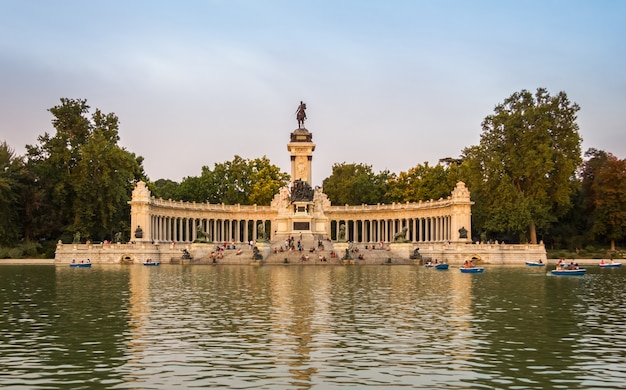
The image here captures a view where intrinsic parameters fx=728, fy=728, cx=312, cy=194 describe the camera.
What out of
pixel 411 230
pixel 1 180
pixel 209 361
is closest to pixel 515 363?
pixel 209 361

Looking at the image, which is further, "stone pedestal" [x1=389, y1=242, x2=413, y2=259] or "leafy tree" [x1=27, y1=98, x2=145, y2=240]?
"leafy tree" [x1=27, y1=98, x2=145, y2=240]

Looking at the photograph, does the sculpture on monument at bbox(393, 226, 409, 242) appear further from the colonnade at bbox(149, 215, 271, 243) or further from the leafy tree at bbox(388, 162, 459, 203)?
the leafy tree at bbox(388, 162, 459, 203)

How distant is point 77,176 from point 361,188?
46.5 m

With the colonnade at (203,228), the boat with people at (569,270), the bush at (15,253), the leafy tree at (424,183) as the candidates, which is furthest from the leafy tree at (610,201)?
the bush at (15,253)

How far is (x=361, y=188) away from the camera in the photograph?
115125 mm

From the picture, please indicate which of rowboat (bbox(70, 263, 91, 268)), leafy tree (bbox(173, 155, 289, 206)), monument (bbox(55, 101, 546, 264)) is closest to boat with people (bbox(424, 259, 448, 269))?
monument (bbox(55, 101, 546, 264))

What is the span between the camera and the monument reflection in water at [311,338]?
51.9ft

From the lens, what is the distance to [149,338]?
68.5 ft

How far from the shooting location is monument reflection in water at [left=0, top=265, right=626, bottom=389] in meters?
15.8

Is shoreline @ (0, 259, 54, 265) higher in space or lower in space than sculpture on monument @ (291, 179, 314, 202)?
lower

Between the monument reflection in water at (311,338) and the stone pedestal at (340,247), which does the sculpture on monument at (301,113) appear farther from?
the monument reflection in water at (311,338)

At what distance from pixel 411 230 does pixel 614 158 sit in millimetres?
30987

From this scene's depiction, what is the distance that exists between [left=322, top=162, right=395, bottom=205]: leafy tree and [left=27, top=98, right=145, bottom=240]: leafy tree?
39.2m

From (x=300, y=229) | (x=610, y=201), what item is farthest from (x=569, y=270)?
(x=300, y=229)
